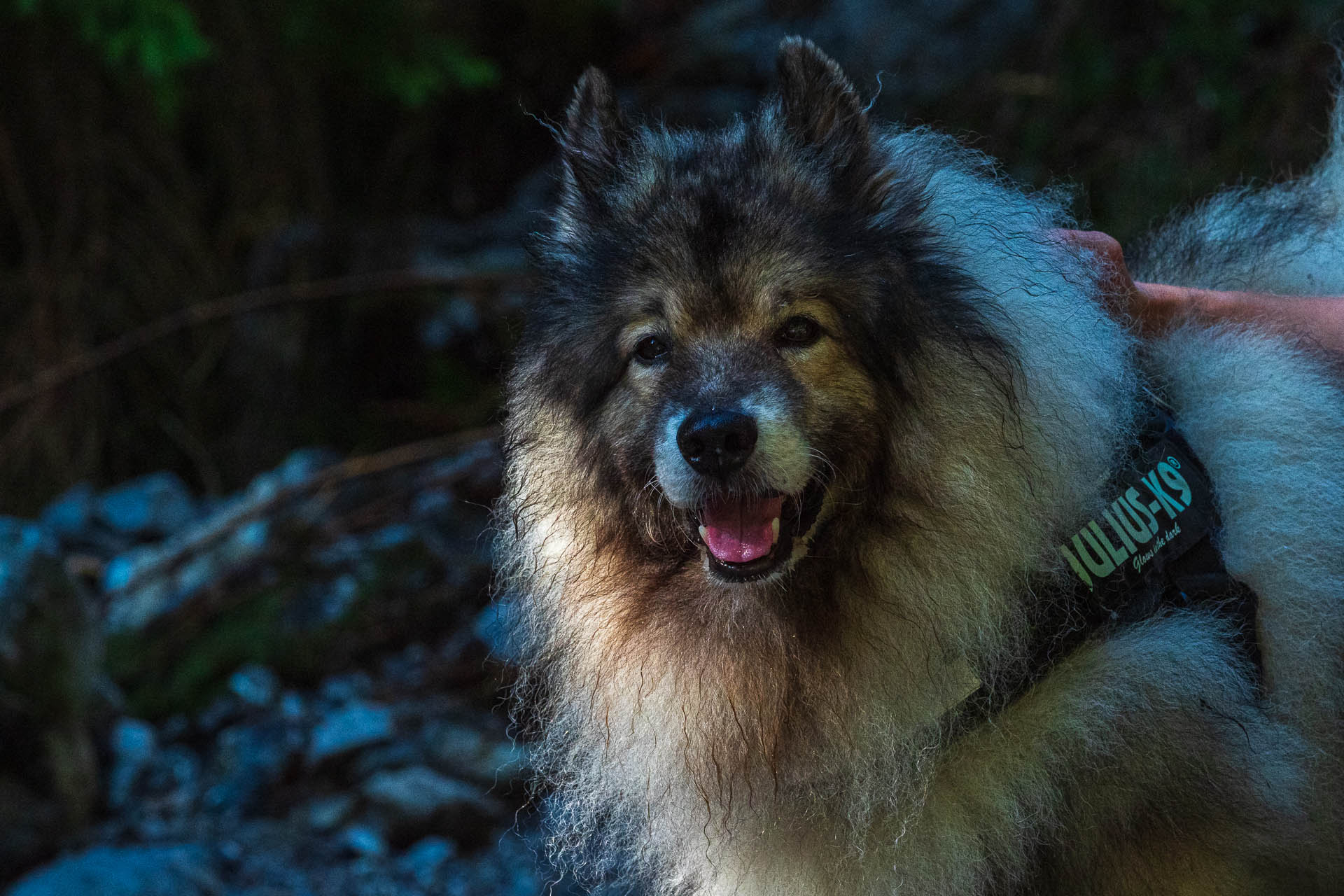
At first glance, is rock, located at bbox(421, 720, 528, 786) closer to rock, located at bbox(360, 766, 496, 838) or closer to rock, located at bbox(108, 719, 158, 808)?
rock, located at bbox(360, 766, 496, 838)

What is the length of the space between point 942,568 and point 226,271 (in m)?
6.11

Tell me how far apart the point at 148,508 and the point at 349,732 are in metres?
2.61

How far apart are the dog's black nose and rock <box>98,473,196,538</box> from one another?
16.2ft

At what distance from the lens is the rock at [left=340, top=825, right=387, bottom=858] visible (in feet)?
13.6

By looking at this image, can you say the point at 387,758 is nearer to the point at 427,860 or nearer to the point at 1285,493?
the point at 427,860

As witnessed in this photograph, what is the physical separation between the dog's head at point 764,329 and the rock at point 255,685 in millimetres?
2939

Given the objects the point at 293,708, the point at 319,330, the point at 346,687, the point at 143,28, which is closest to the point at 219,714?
the point at 293,708

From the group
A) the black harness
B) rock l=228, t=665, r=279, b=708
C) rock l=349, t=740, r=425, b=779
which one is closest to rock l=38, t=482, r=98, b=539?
rock l=228, t=665, r=279, b=708

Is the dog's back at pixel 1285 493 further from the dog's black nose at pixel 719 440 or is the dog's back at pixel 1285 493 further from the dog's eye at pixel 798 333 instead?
the dog's black nose at pixel 719 440

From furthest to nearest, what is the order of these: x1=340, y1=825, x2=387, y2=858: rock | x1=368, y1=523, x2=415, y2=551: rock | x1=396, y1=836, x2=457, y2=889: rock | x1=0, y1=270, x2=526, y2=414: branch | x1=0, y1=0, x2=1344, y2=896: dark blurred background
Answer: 1. x1=0, y1=270, x2=526, y2=414: branch
2. x1=368, y1=523, x2=415, y2=551: rock
3. x1=0, y1=0, x2=1344, y2=896: dark blurred background
4. x1=340, y1=825, x2=387, y2=858: rock
5. x1=396, y1=836, x2=457, y2=889: rock

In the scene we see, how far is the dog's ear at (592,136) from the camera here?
106 inches

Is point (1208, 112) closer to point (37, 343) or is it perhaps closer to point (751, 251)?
point (751, 251)

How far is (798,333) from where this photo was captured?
95.3 inches

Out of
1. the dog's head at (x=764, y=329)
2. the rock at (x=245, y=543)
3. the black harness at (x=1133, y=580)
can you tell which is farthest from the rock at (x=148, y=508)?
the black harness at (x=1133, y=580)
